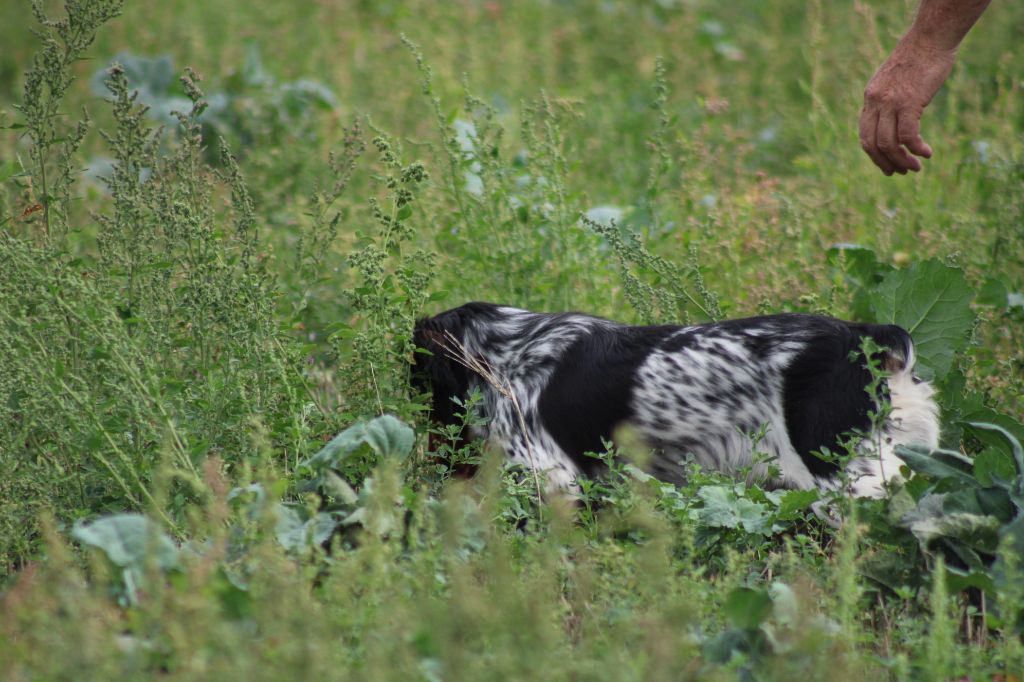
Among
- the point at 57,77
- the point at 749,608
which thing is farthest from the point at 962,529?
the point at 57,77

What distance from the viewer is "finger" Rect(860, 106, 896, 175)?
11.9 feet

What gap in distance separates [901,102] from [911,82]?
0.08m

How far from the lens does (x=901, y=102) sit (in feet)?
11.7

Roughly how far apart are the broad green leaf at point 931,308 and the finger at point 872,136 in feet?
1.82

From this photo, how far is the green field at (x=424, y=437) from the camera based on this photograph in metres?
2.34

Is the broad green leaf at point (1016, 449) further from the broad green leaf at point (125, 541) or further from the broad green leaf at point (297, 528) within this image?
the broad green leaf at point (125, 541)

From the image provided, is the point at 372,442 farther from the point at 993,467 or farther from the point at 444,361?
the point at 993,467

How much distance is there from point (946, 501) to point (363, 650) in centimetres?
160

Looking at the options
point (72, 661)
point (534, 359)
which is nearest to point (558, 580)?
point (534, 359)

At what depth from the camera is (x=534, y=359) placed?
388 centimetres

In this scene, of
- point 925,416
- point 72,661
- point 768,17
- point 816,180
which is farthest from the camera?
point 768,17

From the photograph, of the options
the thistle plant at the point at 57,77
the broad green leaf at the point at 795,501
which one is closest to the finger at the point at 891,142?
the broad green leaf at the point at 795,501

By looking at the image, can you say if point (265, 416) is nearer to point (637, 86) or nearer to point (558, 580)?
point (558, 580)

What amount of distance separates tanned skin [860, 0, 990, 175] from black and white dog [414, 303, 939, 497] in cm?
56
